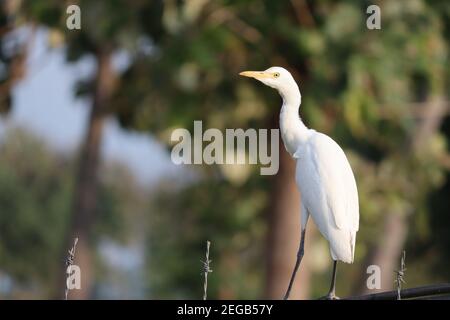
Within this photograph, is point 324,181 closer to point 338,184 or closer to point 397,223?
point 338,184

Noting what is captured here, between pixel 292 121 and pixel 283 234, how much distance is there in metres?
10.6

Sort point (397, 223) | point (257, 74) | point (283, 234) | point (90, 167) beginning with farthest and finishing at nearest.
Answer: point (397, 223) < point (90, 167) < point (283, 234) < point (257, 74)

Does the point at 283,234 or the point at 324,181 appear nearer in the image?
the point at 324,181

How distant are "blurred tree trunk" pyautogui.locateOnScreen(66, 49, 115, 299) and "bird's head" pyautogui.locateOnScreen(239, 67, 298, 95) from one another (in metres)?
14.0

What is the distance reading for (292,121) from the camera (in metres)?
4.13

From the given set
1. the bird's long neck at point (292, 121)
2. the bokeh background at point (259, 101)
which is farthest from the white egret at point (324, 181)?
the bokeh background at point (259, 101)

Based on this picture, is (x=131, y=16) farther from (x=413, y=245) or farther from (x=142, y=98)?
(x=413, y=245)

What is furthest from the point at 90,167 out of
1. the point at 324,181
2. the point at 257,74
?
the point at 257,74

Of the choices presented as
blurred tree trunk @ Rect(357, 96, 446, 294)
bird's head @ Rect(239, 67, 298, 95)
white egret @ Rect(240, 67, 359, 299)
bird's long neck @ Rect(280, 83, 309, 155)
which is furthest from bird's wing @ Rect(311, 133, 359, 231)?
blurred tree trunk @ Rect(357, 96, 446, 294)

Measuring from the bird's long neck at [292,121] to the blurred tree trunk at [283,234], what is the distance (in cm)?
1004

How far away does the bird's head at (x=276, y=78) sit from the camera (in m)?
3.88

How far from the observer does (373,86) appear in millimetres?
15883
